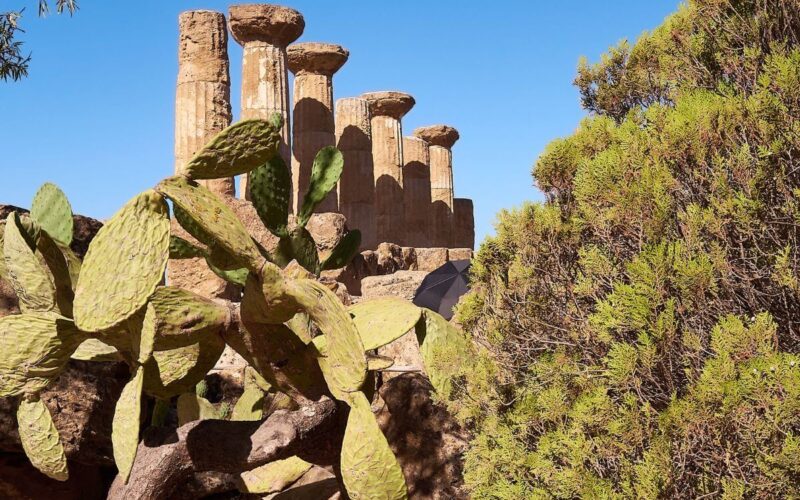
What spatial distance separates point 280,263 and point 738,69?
2.12 m

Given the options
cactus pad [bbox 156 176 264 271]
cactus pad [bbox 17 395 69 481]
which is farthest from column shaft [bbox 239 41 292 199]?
cactus pad [bbox 156 176 264 271]

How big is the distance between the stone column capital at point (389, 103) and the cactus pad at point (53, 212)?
1820 cm

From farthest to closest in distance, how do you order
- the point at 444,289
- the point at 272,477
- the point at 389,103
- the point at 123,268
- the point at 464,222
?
1. the point at 464,222
2. the point at 389,103
3. the point at 444,289
4. the point at 272,477
5. the point at 123,268

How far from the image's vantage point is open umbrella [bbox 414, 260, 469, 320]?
10.6 m

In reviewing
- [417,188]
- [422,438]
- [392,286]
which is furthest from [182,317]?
[417,188]

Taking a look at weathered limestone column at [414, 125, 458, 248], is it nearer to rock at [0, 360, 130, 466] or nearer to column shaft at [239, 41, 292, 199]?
column shaft at [239, 41, 292, 199]

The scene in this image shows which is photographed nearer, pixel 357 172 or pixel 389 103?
pixel 357 172

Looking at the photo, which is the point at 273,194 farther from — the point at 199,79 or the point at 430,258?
the point at 430,258

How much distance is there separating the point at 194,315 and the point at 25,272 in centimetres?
72

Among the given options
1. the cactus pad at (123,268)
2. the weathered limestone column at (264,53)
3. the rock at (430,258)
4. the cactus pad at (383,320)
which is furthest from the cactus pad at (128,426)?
the rock at (430,258)

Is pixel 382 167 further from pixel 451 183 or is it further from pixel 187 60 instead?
pixel 187 60

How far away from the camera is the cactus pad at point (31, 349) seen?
12.1 feet

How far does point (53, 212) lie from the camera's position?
423cm

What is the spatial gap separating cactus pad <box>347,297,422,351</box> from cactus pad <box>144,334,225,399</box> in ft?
1.96
